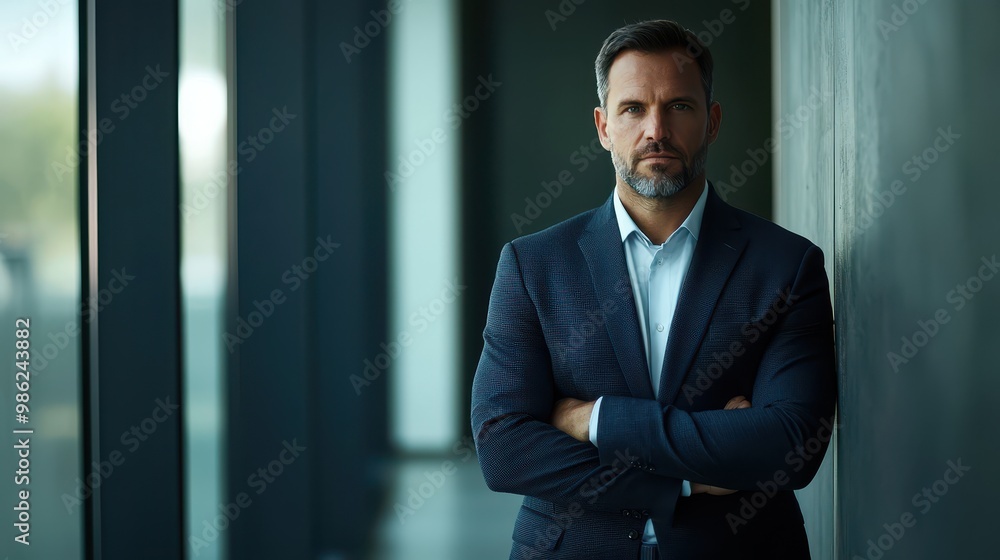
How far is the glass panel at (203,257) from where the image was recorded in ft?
8.43

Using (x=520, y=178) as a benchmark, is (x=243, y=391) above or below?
below

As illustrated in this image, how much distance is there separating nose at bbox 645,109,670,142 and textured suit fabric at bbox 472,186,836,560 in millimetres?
181

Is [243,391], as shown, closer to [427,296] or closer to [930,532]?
[427,296]

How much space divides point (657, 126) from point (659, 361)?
42 centimetres

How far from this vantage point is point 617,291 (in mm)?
1497

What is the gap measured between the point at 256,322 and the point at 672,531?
5.51ft

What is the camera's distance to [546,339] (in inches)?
59.2

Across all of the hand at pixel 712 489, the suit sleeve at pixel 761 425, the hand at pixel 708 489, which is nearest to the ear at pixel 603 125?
the suit sleeve at pixel 761 425

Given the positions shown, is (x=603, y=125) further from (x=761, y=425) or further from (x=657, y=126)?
(x=761, y=425)

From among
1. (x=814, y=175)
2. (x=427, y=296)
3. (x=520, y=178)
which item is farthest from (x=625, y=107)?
(x=427, y=296)

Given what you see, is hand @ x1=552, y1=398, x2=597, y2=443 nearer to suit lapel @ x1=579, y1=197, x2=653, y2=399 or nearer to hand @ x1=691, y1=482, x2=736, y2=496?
suit lapel @ x1=579, y1=197, x2=653, y2=399

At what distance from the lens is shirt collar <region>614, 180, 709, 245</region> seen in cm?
154

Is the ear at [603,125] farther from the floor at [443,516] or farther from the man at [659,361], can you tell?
the floor at [443,516]

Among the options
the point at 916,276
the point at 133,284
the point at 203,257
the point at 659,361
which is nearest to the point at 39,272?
the point at 133,284
